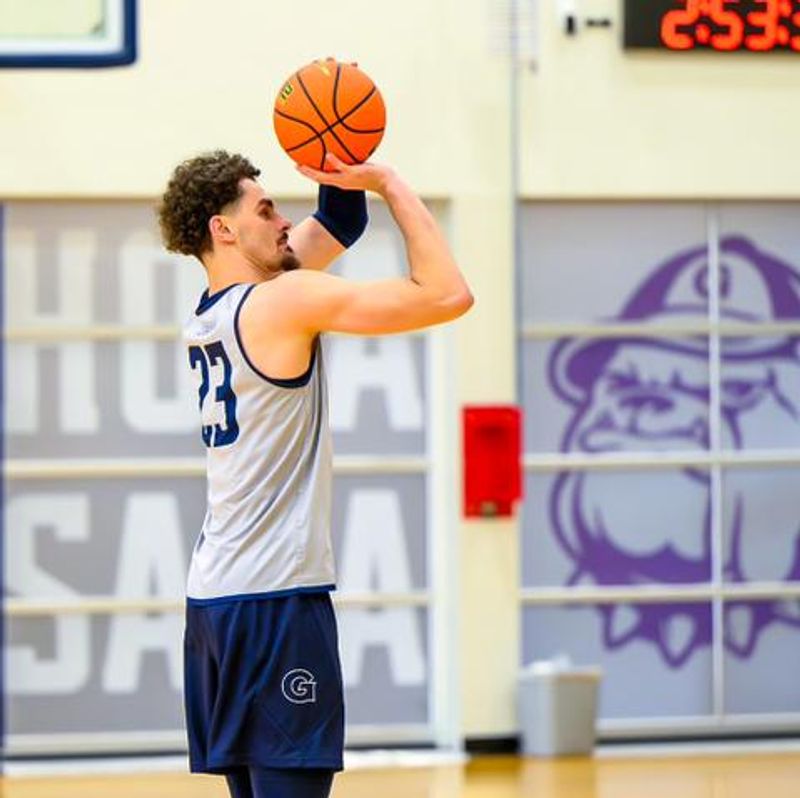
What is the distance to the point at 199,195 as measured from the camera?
4.47 metres

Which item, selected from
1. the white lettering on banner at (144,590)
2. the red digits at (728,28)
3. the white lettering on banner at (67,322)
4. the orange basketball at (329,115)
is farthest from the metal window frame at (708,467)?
the orange basketball at (329,115)

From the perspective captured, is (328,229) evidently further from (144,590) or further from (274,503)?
(144,590)

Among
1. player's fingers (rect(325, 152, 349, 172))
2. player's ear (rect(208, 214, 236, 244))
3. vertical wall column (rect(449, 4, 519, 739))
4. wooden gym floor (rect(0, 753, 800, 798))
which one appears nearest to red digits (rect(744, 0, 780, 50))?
vertical wall column (rect(449, 4, 519, 739))

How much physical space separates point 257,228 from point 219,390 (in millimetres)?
382

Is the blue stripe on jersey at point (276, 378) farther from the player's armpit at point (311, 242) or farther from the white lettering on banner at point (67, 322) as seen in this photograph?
the white lettering on banner at point (67, 322)

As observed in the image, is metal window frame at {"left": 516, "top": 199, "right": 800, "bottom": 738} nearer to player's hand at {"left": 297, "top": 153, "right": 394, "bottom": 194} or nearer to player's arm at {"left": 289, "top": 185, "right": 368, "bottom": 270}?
player's arm at {"left": 289, "top": 185, "right": 368, "bottom": 270}

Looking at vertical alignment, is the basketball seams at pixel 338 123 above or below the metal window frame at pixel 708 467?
above

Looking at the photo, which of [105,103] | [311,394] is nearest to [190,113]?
[105,103]

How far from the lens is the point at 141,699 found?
9820 mm

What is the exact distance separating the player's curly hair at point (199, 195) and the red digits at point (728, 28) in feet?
19.1

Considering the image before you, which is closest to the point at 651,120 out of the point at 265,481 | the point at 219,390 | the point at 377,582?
the point at 377,582

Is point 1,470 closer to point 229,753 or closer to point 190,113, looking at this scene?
point 190,113

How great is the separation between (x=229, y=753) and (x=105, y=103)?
603 cm

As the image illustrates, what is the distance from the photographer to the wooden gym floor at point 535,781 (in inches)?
347
